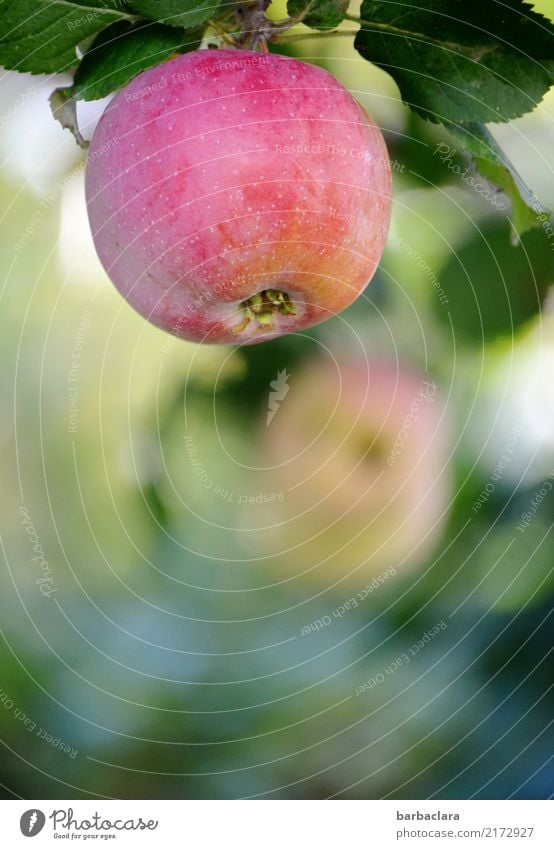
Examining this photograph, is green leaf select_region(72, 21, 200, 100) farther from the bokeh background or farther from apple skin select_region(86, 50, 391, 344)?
the bokeh background

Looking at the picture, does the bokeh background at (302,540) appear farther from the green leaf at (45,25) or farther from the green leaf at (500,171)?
the green leaf at (45,25)

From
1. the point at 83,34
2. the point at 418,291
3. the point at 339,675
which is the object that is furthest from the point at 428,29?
the point at 339,675

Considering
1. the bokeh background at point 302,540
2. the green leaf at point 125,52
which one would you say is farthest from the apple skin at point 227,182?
the bokeh background at point 302,540

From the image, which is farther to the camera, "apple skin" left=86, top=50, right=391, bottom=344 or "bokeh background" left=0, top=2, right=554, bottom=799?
"bokeh background" left=0, top=2, right=554, bottom=799

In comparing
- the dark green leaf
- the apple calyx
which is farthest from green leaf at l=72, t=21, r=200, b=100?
the dark green leaf

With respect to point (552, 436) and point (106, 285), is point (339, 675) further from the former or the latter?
point (106, 285)
